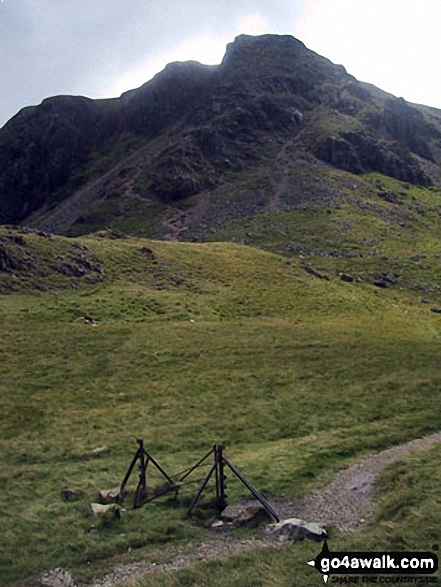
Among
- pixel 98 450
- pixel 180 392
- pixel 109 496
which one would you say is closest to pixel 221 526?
pixel 109 496

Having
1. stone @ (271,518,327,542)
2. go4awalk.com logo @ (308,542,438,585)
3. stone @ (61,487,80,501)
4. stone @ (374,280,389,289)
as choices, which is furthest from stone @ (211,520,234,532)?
stone @ (374,280,389,289)

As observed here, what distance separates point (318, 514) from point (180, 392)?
1678 cm

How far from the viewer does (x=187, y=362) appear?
40.1m

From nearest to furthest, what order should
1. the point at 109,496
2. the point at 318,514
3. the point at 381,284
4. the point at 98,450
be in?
the point at 318,514, the point at 109,496, the point at 98,450, the point at 381,284

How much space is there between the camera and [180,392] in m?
34.1

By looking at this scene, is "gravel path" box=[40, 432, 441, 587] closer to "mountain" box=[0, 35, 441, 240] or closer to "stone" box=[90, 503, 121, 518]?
"stone" box=[90, 503, 121, 518]

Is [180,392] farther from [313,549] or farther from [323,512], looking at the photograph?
[313,549]

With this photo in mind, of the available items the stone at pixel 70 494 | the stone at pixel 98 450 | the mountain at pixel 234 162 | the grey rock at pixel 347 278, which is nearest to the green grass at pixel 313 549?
the stone at pixel 70 494

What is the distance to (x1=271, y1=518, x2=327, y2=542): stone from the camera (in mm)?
16328

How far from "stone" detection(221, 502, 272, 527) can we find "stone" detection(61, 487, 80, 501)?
6.46 metres

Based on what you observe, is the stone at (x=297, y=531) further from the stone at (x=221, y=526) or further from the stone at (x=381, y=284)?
the stone at (x=381, y=284)

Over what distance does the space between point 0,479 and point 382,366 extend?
2946 cm

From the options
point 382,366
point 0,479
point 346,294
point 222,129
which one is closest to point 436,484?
point 0,479

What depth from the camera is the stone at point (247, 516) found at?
58.7ft
